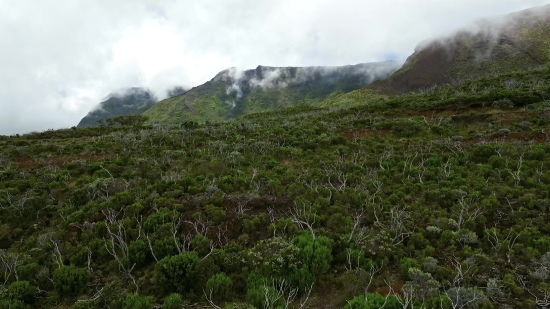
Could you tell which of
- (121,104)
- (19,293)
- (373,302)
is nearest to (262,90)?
(121,104)

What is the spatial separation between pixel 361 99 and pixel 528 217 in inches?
2406

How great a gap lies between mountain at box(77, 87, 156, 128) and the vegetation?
160m

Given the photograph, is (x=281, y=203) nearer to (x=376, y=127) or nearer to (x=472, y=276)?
(x=472, y=276)

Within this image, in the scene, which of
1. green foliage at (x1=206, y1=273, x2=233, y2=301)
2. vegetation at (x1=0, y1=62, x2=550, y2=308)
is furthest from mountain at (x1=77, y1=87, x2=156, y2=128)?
green foliage at (x1=206, y1=273, x2=233, y2=301)

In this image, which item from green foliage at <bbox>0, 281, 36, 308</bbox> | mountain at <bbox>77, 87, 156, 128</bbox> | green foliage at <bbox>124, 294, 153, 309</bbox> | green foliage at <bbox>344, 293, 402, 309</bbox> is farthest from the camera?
mountain at <bbox>77, 87, 156, 128</bbox>

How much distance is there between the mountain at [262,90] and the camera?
101812 mm

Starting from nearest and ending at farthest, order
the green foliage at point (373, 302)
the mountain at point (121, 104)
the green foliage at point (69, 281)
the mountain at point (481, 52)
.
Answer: the green foliage at point (373, 302), the green foliage at point (69, 281), the mountain at point (481, 52), the mountain at point (121, 104)

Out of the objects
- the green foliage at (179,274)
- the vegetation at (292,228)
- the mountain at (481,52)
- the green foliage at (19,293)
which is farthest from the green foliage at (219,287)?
the mountain at (481,52)

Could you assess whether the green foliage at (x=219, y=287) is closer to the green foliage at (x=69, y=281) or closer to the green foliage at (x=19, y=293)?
the green foliage at (x=69, y=281)

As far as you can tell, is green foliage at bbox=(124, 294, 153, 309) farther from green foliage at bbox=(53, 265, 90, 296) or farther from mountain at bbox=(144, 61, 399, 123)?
mountain at bbox=(144, 61, 399, 123)

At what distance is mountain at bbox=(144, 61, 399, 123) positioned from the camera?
101812 mm

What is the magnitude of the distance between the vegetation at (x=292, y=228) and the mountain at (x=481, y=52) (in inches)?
2233

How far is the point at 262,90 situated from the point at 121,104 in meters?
104

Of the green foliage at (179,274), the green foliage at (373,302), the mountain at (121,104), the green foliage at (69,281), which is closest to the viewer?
the green foliage at (373,302)
